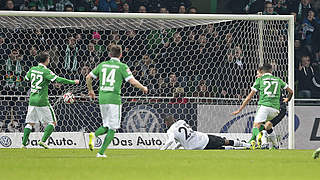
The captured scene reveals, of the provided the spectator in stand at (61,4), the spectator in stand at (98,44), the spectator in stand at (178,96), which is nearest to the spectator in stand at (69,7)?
the spectator in stand at (61,4)

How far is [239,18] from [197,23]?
3.27 ft

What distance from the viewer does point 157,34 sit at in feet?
57.0

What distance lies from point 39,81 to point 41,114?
0.66 metres

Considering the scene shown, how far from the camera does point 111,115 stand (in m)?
10.5

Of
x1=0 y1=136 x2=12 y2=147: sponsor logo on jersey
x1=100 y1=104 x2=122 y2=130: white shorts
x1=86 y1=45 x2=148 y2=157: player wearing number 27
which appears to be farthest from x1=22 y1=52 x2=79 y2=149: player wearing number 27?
x1=100 y1=104 x2=122 y2=130: white shorts

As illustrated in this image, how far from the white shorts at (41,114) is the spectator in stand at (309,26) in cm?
885

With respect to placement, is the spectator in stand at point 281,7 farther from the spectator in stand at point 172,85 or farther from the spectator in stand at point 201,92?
the spectator in stand at point 172,85

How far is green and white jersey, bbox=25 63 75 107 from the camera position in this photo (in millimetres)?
13828

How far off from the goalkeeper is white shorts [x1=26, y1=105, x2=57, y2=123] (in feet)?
7.38

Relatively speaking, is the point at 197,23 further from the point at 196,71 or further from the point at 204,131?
the point at 204,131

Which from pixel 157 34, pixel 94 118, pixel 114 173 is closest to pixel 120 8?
pixel 157 34

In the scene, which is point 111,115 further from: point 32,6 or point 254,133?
point 32,6

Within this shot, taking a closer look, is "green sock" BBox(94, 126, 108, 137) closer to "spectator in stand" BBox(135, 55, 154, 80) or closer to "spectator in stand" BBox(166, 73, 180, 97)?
"spectator in stand" BBox(166, 73, 180, 97)

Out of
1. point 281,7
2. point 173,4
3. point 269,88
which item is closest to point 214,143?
point 269,88
